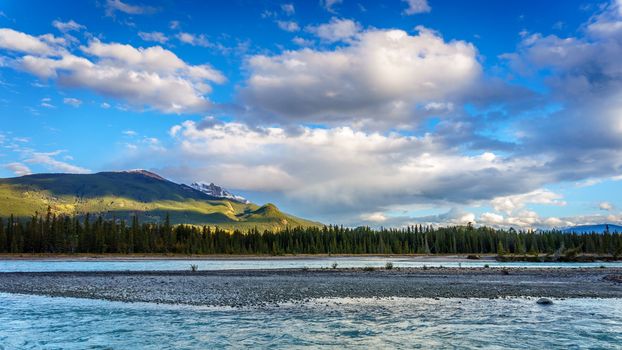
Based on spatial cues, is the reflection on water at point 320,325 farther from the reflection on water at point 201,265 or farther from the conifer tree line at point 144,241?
the conifer tree line at point 144,241

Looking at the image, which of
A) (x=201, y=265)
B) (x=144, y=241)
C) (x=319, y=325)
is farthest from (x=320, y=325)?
(x=144, y=241)

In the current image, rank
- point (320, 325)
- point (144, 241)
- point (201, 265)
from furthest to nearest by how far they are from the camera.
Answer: point (144, 241) < point (201, 265) < point (320, 325)

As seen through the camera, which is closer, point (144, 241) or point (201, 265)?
point (201, 265)

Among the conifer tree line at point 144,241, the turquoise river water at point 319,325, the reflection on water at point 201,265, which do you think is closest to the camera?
the turquoise river water at point 319,325

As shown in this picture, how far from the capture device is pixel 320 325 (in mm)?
22281

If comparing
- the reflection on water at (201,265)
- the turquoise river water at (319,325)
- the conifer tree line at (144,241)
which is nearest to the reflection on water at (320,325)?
the turquoise river water at (319,325)

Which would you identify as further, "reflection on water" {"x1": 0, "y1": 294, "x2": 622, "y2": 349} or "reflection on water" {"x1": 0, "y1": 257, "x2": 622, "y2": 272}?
"reflection on water" {"x1": 0, "y1": 257, "x2": 622, "y2": 272}

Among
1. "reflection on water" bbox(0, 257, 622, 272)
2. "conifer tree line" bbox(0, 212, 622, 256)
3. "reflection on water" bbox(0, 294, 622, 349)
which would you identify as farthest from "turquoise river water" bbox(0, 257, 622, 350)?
"conifer tree line" bbox(0, 212, 622, 256)

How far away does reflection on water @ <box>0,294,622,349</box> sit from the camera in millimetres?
18859

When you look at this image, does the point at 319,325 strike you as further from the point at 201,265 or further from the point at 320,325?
the point at 201,265

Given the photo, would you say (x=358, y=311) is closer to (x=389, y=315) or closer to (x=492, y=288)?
(x=389, y=315)

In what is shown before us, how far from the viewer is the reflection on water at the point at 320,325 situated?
61.9ft

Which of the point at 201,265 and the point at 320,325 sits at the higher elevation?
the point at 320,325

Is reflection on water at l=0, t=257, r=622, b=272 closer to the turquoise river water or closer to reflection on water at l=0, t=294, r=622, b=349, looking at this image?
reflection on water at l=0, t=294, r=622, b=349
